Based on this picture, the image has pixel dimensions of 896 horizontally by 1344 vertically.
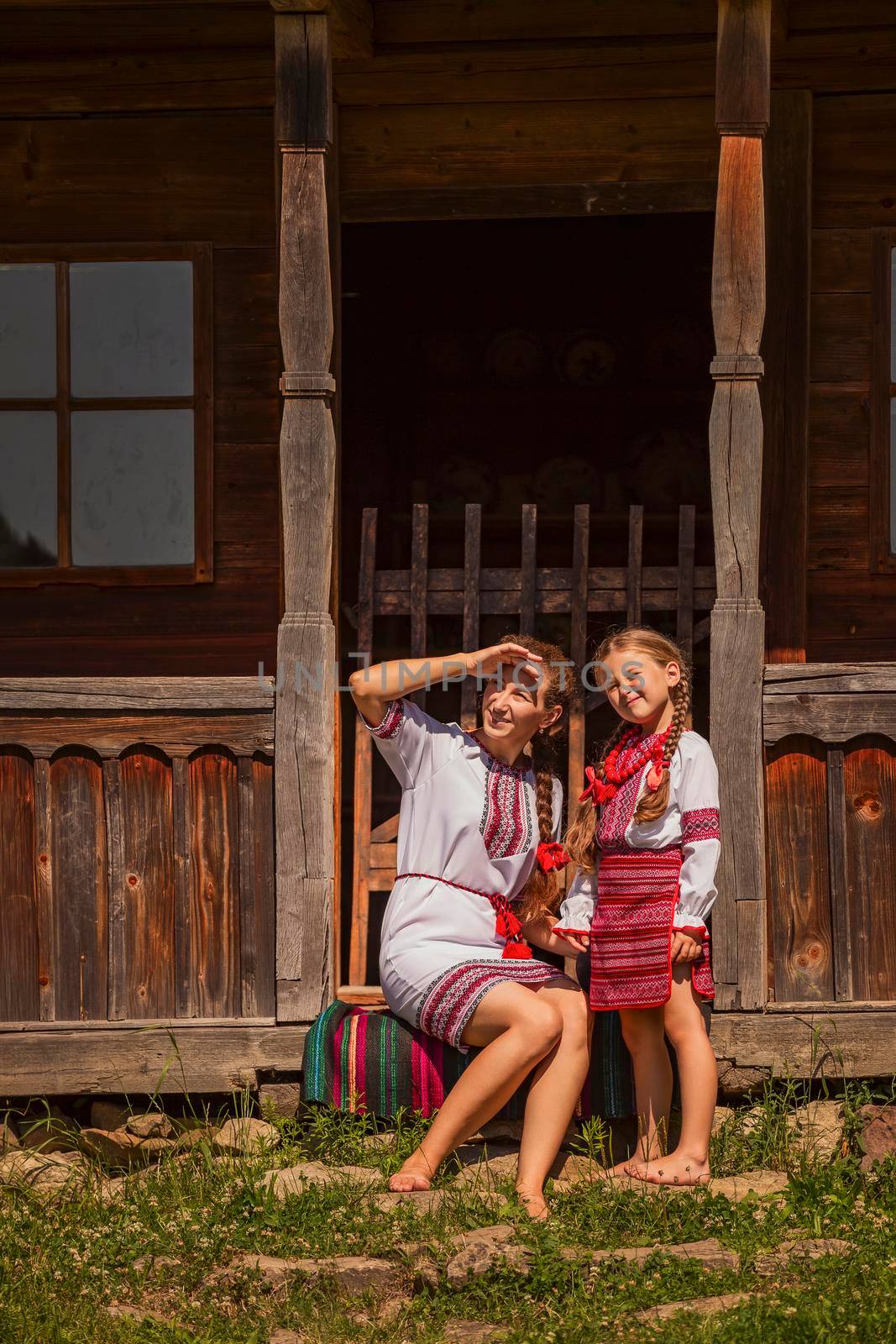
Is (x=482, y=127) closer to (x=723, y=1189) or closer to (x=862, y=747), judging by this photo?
(x=862, y=747)

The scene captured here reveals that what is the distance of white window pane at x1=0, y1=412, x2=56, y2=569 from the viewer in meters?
6.10

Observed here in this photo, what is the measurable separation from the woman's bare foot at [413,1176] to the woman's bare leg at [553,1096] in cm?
25

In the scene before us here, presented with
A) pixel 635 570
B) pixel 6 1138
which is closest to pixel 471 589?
pixel 635 570

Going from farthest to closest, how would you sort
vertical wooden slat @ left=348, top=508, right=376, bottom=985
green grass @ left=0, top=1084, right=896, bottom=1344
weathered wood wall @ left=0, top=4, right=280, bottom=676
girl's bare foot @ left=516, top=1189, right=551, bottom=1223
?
weathered wood wall @ left=0, top=4, right=280, bottom=676 → vertical wooden slat @ left=348, top=508, right=376, bottom=985 → girl's bare foot @ left=516, top=1189, right=551, bottom=1223 → green grass @ left=0, top=1084, right=896, bottom=1344

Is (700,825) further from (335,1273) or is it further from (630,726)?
(335,1273)

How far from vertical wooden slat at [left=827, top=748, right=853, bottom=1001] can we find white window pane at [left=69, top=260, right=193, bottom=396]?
3024mm

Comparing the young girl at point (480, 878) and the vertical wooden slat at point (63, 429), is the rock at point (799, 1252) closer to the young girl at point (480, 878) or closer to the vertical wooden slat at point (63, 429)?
the young girl at point (480, 878)

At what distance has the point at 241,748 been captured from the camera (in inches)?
187

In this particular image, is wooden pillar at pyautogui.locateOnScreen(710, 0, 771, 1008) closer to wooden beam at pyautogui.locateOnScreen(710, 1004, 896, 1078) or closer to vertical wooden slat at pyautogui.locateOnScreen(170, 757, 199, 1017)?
wooden beam at pyautogui.locateOnScreen(710, 1004, 896, 1078)

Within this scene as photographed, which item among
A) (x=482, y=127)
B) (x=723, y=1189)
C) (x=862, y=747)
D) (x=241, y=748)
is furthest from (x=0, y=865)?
(x=482, y=127)

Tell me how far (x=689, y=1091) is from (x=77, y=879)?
6.55 ft

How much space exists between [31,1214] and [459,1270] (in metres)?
1.32

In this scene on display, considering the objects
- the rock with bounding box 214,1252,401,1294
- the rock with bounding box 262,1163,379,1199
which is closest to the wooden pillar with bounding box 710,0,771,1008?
the rock with bounding box 262,1163,379,1199

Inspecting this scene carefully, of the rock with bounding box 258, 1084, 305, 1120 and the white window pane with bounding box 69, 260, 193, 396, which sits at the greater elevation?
the white window pane with bounding box 69, 260, 193, 396
